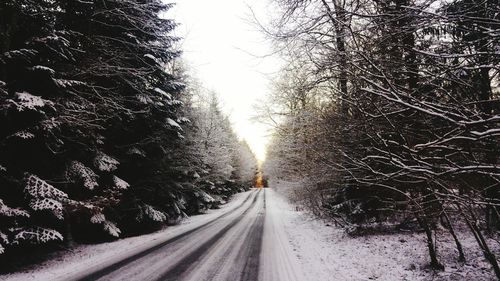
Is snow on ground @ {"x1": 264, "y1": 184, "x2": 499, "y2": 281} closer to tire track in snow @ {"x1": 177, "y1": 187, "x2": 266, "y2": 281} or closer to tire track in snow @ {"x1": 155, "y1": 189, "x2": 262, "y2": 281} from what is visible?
tire track in snow @ {"x1": 177, "y1": 187, "x2": 266, "y2": 281}

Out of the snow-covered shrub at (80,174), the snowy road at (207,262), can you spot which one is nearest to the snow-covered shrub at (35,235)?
the snowy road at (207,262)

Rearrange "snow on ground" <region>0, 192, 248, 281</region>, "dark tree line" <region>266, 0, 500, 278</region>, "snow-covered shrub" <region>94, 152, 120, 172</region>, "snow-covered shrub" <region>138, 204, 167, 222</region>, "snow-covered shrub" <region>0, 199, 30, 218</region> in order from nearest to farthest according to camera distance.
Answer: "dark tree line" <region>266, 0, 500, 278</region> < "snow-covered shrub" <region>0, 199, 30, 218</region> < "snow on ground" <region>0, 192, 248, 281</region> < "snow-covered shrub" <region>94, 152, 120, 172</region> < "snow-covered shrub" <region>138, 204, 167, 222</region>

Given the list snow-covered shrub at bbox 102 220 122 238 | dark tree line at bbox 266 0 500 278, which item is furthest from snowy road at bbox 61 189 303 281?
dark tree line at bbox 266 0 500 278

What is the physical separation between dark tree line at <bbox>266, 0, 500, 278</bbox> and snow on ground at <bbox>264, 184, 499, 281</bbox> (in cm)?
46

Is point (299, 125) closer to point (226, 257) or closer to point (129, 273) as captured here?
point (226, 257)

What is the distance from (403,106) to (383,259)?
746 centimetres

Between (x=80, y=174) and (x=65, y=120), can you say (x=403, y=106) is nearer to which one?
(x=65, y=120)

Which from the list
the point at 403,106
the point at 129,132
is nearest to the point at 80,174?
the point at 129,132

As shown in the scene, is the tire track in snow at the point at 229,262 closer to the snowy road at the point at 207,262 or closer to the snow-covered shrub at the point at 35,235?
the snowy road at the point at 207,262

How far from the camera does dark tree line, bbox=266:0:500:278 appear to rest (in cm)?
218

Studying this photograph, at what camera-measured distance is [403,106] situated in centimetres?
198

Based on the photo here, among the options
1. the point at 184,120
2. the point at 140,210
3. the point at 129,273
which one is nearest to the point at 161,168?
the point at 140,210

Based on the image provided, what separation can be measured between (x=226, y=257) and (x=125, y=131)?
25.8 feet

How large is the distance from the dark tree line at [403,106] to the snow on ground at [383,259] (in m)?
0.46
